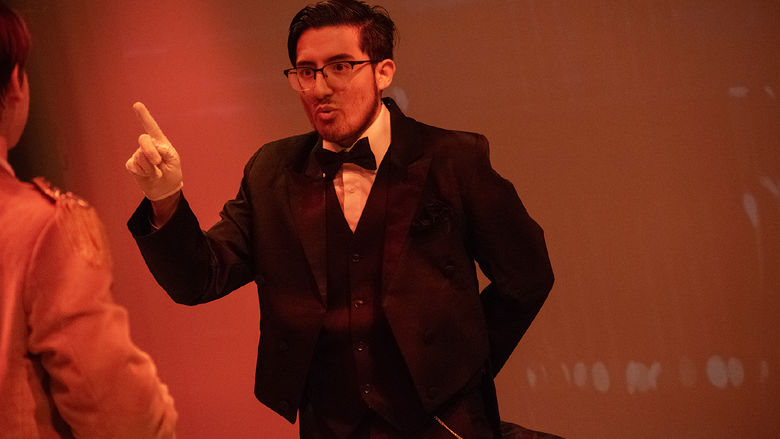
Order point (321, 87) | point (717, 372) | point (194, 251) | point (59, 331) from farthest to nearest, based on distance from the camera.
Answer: point (717, 372), point (321, 87), point (194, 251), point (59, 331)

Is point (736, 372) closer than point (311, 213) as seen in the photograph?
No

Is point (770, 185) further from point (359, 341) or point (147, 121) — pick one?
point (147, 121)

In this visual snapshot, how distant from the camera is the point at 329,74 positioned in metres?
1.65

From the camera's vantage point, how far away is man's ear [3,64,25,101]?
108 centimetres

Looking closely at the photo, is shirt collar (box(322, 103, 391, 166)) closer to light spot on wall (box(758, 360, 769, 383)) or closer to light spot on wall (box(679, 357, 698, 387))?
light spot on wall (box(679, 357, 698, 387))

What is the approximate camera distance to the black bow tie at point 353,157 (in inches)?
64.2

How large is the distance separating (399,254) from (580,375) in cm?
114

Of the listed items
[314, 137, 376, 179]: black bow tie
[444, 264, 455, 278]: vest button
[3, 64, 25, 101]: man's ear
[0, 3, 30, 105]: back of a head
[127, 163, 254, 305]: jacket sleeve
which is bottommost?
[444, 264, 455, 278]: vest button

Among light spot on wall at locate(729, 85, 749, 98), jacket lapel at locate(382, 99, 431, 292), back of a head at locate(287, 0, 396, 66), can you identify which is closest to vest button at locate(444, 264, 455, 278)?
jacket lapel at locate(382, 99, 431, 292)

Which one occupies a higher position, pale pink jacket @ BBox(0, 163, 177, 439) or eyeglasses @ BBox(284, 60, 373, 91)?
eyeglasses @ BBox(284, 60, 373, 91)

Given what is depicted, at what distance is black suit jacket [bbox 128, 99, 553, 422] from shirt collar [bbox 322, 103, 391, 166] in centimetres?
2

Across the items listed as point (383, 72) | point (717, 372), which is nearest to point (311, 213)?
point (383, 72)

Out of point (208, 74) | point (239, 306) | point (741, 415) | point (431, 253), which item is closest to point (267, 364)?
point (431, 253)

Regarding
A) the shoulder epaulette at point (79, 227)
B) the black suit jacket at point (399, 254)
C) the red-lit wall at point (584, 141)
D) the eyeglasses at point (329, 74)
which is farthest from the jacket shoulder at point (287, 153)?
the red-lit wall at point (584, 141)
